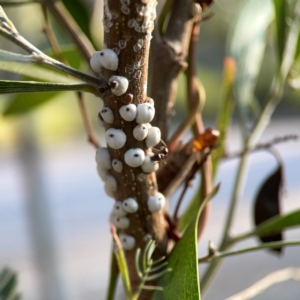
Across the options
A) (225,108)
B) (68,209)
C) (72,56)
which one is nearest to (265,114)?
(225,108)

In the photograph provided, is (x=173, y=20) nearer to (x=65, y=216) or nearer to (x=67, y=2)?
(x=67, y=2)

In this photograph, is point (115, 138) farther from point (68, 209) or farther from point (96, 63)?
point (68, 209)

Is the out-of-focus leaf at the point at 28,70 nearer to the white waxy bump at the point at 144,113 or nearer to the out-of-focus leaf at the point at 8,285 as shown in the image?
the white waxy bump at the point at 144,113

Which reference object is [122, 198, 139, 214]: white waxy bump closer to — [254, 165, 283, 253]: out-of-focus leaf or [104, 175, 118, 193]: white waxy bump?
[104, 175, 118, 193]: white waxy bump

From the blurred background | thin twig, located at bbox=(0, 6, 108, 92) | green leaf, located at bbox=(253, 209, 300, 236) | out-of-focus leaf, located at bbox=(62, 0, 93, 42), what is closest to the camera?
thin twig, located at bbox=(0, 6, 108, 92)

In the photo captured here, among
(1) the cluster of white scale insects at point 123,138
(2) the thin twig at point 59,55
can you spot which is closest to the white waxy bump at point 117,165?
(1) the cluster of white scale insects at point 123,138

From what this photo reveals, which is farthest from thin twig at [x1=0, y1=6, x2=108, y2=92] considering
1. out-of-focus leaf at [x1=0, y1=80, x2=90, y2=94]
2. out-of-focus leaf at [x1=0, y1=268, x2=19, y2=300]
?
out-of-focus leaf at [x1=0, y1=268, x2=19, y2=300]
